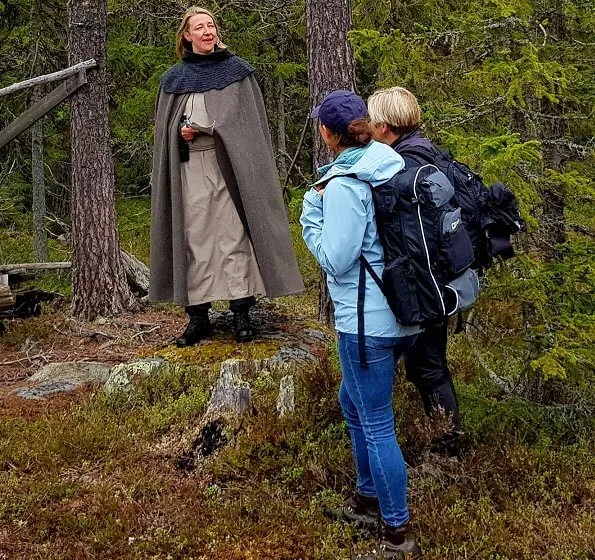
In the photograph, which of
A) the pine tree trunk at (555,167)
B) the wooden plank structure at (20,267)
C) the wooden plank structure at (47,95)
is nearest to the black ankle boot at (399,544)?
the pine tree trunk at (555,167)

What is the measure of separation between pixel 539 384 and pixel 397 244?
2.35 metres

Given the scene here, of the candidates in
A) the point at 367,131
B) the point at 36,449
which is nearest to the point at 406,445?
the point at 367,131

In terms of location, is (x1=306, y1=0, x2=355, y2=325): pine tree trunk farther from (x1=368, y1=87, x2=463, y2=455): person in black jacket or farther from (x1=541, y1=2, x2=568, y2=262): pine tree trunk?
(x1=368, y1=87, x2=463, y2=455): person in black jacket

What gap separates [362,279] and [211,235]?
9.59 ft

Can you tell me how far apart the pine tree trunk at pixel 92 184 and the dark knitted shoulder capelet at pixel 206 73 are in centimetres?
276

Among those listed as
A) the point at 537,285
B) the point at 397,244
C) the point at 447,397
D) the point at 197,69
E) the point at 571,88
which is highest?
the point at 197,69

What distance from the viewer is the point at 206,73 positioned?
236 inches

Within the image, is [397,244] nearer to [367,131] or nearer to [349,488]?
[367,131]

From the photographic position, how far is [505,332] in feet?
15.4

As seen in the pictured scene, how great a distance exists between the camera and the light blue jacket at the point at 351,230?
3.31m

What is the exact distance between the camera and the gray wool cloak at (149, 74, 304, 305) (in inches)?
236

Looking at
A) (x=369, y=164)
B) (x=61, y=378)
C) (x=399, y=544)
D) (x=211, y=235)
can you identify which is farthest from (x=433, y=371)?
(x=61, y=378)

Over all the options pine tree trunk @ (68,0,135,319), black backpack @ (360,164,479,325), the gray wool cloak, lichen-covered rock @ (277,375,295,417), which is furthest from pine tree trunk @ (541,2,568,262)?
pine tree trunk @ (68,0,135,319)

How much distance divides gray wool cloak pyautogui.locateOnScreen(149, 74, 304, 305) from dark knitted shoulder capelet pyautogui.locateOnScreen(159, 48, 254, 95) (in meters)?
0.05
